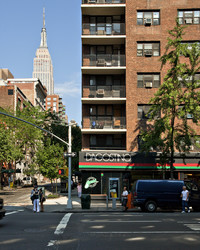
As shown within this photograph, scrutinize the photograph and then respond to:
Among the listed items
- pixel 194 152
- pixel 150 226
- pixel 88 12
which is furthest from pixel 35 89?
pixel 150 226

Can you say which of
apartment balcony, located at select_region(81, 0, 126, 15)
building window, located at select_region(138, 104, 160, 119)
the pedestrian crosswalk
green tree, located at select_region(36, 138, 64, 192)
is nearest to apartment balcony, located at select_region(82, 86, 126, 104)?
building window, located at select_region(138, 104, 160, 119)

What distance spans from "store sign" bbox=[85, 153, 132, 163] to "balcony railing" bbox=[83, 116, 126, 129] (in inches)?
118

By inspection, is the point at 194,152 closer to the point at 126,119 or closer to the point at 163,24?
the point at 126,119

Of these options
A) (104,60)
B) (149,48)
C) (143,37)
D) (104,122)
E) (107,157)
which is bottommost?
(107,157)

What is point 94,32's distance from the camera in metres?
35.8

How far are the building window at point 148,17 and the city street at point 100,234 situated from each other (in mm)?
23625

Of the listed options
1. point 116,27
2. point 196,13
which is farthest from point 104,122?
point 196,13

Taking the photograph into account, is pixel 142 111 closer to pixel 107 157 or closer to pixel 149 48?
pixel 107 157

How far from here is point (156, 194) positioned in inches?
914

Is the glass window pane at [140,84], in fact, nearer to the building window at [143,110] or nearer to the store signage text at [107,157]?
the building window at [143,110]

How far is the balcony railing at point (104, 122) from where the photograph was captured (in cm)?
3438

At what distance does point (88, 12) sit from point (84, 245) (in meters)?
29.0

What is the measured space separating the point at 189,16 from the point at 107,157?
16.2 m

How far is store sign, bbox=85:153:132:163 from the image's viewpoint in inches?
1286
